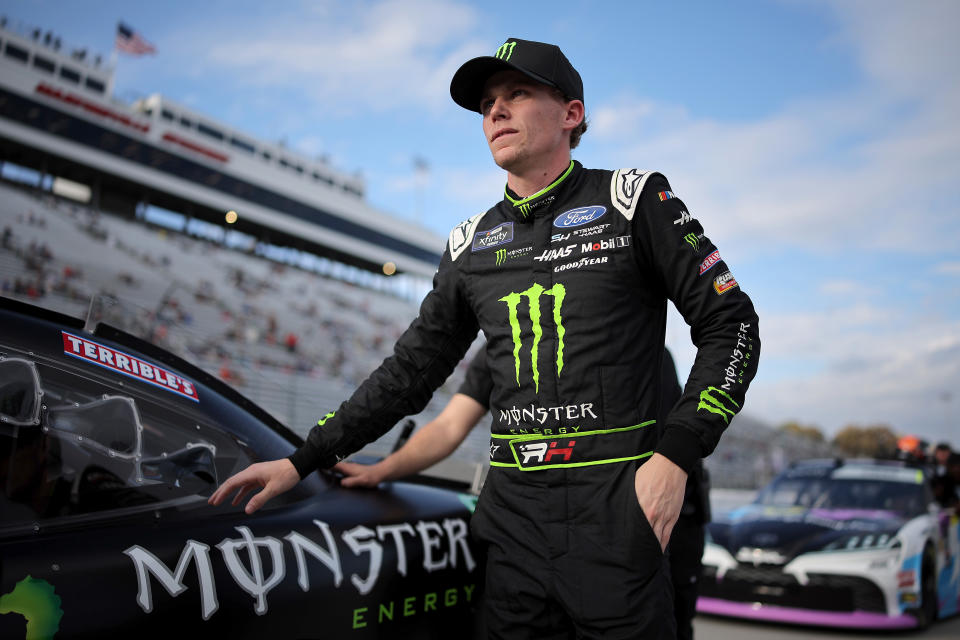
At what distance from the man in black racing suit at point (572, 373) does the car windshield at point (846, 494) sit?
471 centimetres

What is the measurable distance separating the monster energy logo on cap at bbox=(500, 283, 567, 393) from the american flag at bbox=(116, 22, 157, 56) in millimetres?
40359

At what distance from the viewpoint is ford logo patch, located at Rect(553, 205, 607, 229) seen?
1694 millimetres

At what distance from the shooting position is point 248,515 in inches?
64.8

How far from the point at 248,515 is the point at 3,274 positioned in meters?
18.6

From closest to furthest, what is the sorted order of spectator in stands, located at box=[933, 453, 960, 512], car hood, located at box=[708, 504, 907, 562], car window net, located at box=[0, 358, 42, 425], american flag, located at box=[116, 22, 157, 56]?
car window net, located at box=[0, 358, 42, 425]
car hood, located at box=[708, 504, 907, 562]
spectator in stands, located at box=[933, 453, 960, 512]
american flag, located at box=[116, 22, 157, 56]

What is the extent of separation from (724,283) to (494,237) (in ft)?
1.94

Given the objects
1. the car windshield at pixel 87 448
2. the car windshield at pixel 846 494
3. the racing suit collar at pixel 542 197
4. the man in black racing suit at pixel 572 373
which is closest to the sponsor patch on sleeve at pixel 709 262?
the man in black racing suit at pixel 572 373

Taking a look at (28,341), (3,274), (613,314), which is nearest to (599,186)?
(613,314)

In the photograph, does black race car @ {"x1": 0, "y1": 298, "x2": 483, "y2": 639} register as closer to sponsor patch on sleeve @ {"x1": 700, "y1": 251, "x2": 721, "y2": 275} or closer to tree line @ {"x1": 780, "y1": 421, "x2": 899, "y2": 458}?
sponsor patch on sleeve @ {"x1": 700, "y1": 251, "x2": 721, "y2": 275}

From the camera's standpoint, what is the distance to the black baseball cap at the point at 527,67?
1.69m

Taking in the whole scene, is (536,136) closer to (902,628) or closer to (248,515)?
(248,515)

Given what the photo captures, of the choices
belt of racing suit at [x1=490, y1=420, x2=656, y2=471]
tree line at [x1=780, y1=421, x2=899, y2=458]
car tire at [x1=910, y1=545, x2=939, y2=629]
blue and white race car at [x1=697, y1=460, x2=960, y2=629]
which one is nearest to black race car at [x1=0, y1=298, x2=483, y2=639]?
belt of racing suit at [x1=490, y1=420, x2=656, y2=471]

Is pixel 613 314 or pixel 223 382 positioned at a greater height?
pixel 613 314

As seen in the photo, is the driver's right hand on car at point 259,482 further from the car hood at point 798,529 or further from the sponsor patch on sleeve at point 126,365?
the car hood at point 798,529
